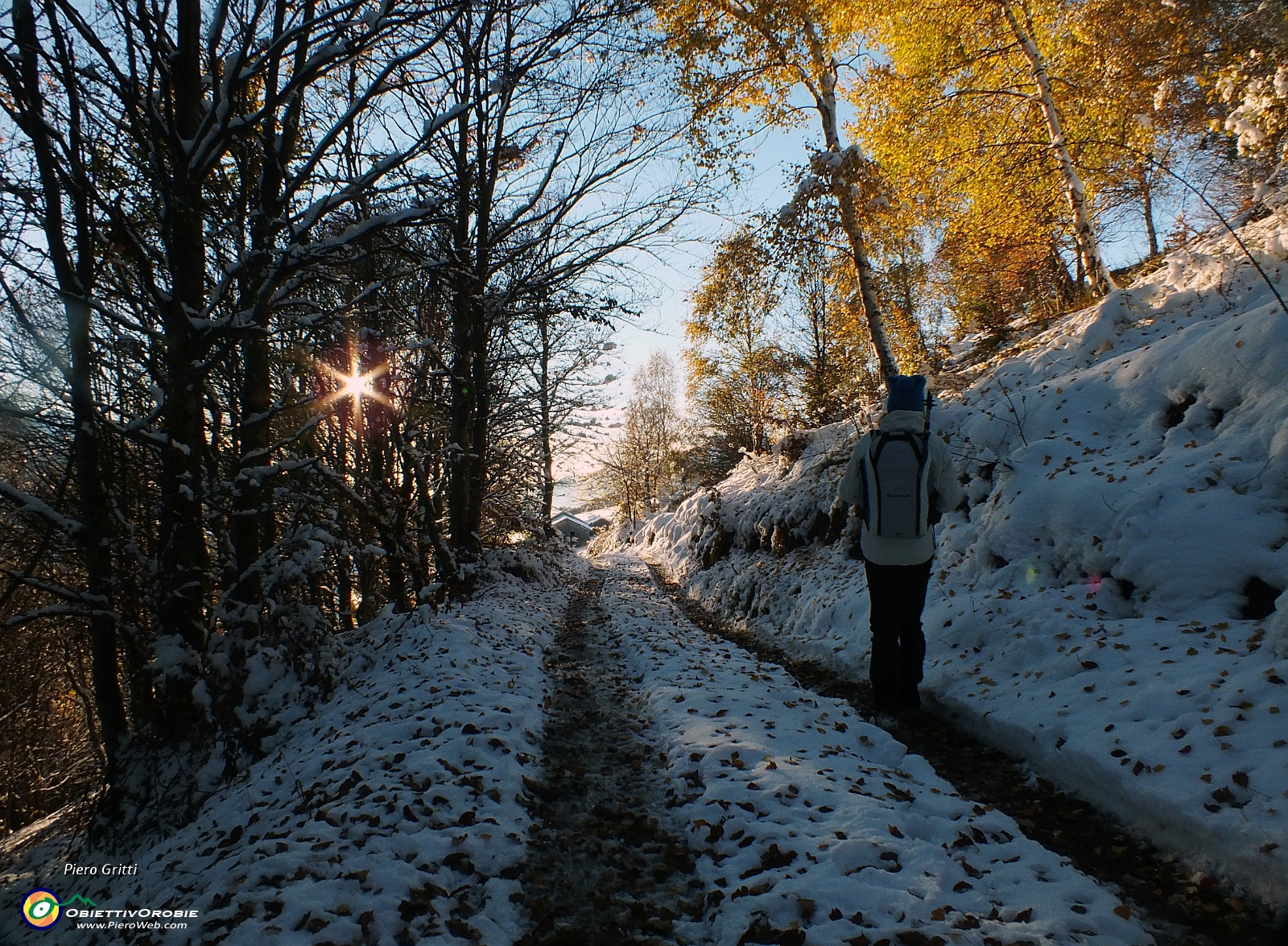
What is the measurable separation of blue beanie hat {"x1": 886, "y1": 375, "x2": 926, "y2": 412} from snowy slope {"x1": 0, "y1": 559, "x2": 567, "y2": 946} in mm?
4493

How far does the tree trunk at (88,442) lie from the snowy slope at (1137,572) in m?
7.87

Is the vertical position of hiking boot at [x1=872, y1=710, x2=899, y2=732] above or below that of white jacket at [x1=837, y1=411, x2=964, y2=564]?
below

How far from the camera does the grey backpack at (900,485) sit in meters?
5.10

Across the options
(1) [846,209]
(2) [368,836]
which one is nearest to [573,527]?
(1) [846,209]

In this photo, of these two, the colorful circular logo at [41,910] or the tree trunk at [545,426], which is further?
the tree trunk at [545,426]

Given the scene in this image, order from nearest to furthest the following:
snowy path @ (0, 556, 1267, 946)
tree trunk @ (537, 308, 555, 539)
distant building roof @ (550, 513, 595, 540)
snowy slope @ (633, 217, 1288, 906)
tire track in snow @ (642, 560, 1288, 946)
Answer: tire track in snow @ (642, 560, 1288, 946)
snowy path @ (0, 556, 1267, 946)
snowy slope @ (633, 217, 1288, 906)
tree trunk @ (537, 308, 555, 539)
distant building roof @ (550, 513, 595, 540)

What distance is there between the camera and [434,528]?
975 cm

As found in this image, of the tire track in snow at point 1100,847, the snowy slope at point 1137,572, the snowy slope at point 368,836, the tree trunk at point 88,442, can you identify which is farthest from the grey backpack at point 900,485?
the tree trunk at point 88,442

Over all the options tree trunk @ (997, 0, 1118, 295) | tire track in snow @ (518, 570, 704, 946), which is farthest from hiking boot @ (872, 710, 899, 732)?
tree trunk @ (997, 0, 1118, 295)

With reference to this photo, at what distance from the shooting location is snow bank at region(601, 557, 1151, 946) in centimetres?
266

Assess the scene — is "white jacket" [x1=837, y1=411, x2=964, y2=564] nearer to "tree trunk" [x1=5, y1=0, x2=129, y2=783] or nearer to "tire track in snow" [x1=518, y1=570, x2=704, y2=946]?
"tire track in snow" [x1=518, y1=570, x2=704, y2=946]

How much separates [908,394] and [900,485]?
2.87 ft

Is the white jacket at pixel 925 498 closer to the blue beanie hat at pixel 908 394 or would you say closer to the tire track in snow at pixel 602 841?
the blue beanie hat at pixel 908 394

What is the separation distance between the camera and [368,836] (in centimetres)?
351
